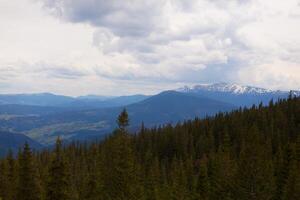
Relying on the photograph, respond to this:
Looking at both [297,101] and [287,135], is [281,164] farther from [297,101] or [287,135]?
[297,101]

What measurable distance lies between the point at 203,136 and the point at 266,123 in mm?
27872

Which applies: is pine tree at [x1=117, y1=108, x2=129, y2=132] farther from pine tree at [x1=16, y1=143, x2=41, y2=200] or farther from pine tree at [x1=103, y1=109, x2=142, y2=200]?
pine tree at [x1=16, y1=143, x2=41, y2=200]

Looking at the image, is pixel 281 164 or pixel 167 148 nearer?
pixel 281 164

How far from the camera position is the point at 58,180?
36.3 meters

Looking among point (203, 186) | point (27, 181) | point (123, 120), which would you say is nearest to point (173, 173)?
point (203, 186)

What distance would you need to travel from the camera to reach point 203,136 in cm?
16675

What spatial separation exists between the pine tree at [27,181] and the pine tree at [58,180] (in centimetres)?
1377

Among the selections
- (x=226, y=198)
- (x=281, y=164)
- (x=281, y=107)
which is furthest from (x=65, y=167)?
(x=281, y=107)

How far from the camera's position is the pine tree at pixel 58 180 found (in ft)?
119

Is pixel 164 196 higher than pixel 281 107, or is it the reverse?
pixel 281 107

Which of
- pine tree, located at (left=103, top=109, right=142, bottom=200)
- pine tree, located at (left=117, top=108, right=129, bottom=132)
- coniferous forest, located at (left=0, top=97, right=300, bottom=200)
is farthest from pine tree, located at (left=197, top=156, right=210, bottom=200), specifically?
pine tree, located at (left=117, top=108, right=129, bottom=132)

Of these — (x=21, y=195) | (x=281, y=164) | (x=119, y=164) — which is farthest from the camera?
(x=281, y=164)

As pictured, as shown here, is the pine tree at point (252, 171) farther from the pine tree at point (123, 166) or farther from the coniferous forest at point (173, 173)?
the pine tree at point (123, 166)

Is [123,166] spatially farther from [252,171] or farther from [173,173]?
[173,173]
